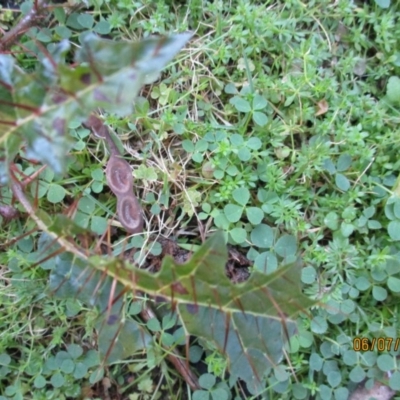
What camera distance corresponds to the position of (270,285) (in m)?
1.56

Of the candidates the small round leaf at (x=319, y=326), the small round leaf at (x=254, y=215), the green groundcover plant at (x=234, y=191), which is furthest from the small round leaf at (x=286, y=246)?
the small round leaf at (x=319, y=326)

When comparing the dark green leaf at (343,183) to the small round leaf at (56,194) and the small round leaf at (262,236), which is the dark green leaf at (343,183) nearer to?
the small round leaf at (262,236)

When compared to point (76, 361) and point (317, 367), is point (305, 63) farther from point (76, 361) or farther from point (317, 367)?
point (76, 361)

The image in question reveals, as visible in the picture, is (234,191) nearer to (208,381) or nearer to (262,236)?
(262,236)

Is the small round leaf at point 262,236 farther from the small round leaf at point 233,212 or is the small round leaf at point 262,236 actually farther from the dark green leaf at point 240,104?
the dark green leaf at point 240,104

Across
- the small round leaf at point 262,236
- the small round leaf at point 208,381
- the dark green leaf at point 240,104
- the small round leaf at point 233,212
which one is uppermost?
the dark green leaf at point 240,104

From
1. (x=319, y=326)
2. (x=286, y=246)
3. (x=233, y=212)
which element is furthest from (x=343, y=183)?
(x=319, y=326)

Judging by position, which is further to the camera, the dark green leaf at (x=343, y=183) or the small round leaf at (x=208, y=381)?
the dark green leaf at (x=343, y=183)

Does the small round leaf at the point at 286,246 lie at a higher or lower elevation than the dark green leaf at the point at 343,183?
lower

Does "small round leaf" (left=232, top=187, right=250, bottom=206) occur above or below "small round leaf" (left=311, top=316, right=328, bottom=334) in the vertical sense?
above

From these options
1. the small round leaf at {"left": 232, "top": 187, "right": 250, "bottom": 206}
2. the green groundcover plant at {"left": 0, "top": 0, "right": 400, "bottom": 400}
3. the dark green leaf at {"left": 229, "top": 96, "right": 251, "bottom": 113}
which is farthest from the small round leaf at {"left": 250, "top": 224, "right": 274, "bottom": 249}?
the dark green leaf at {"left": 229, "top": 96, "right": 251, "bottom": 113}

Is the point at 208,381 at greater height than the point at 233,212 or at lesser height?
lesser

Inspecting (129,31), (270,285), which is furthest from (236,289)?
(129,31)

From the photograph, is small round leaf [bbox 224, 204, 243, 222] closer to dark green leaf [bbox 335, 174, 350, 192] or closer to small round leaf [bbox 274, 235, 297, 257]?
small round leaf [bbox 274, 235, 297, 257]
